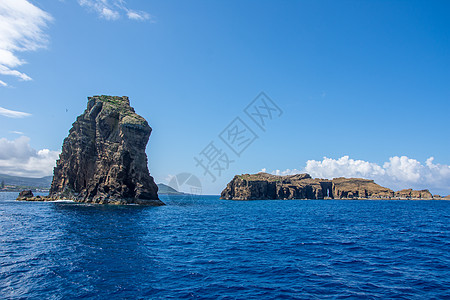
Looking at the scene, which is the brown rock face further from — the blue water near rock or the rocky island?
the blue water near rock

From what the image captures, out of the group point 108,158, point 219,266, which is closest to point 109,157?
point 108,158

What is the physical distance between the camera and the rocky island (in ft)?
287

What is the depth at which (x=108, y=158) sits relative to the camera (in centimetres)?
9100

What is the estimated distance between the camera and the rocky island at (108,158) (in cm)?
8756

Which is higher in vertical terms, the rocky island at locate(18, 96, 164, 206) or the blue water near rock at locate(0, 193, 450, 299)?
the rocky island at locate(18, 96, 164, 206)

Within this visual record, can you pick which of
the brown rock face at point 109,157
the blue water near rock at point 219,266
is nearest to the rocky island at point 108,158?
the brown rock face at point 109,157

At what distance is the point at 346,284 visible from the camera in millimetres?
15914

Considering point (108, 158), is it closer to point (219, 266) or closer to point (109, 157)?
point (109, 157)

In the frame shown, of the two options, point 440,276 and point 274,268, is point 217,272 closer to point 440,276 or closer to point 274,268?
point 274,268

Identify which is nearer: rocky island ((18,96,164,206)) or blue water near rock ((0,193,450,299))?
blue water near rock ((0,193,450,299))

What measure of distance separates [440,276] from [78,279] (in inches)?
946

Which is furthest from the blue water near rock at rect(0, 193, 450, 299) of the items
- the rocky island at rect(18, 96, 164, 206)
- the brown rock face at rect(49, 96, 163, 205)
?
the rocky island at rect(18, 96, 164, 206)

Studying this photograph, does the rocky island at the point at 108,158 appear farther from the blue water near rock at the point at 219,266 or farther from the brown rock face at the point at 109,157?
the blue water near rock at the point at 219,266

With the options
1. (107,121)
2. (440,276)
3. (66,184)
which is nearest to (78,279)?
(440,276)
